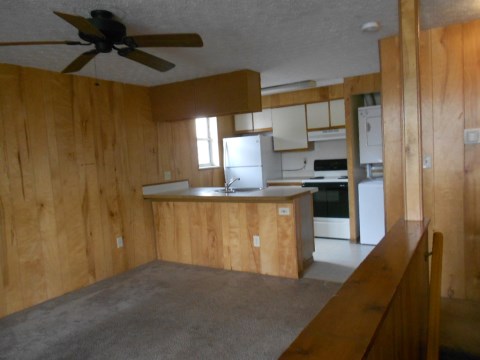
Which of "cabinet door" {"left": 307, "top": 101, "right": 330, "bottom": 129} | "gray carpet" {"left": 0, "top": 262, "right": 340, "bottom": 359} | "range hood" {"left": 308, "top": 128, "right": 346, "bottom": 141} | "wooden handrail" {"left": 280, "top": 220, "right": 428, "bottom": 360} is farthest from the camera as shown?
"cabinet door" {"left": 307, "top": 101, "right": 330, "bottom": 129}

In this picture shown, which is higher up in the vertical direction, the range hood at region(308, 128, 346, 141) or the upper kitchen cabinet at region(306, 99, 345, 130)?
the upper kitchen cabinet at region(306, 99, 345, 130)

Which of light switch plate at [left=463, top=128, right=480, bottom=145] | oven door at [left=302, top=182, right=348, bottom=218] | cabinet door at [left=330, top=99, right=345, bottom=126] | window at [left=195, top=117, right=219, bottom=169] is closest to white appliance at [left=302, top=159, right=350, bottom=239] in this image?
oven door at [left=302, top=182, right=348, bottom=218]

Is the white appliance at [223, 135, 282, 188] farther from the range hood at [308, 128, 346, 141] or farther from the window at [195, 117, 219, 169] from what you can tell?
the range hood at [308, 128, 346, 141]

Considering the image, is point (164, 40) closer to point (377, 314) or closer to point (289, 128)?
point (377, 314)

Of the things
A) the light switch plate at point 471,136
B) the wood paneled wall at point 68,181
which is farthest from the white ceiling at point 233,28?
the light switch plate at point 471,136

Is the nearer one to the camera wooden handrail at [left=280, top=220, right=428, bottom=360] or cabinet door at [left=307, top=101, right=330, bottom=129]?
wooden handrail at [left=280, top=220, right=428, bottom=360]

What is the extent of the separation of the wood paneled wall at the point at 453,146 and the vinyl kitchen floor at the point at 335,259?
101cm

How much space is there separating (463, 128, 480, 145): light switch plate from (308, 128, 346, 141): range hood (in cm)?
233

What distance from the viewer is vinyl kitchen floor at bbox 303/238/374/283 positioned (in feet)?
11.8

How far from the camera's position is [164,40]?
207 cm

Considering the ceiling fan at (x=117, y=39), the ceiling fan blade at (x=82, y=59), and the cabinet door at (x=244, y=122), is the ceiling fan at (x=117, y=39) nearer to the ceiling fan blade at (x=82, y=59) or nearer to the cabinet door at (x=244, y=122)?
the ceiling fan blade at (x=82, y=59)

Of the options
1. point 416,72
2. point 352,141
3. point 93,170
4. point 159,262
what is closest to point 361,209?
point 352,141

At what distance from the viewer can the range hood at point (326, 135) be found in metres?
5.05

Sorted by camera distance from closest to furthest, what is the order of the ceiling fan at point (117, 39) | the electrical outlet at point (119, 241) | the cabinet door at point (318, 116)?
the ceiling fan at point (117, 39) < the electrical outlet at point (119, 241) < the cabinet door at point (318, 116)
